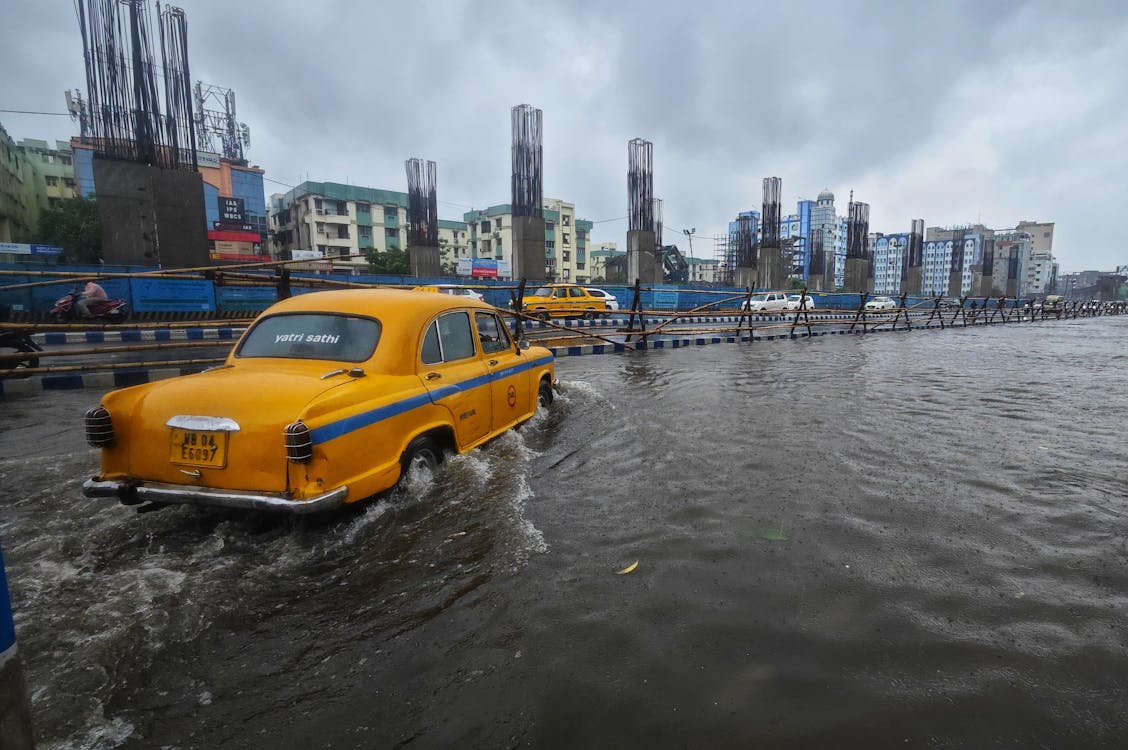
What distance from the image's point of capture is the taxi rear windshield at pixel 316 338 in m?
3.82

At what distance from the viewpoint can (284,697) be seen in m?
2.11

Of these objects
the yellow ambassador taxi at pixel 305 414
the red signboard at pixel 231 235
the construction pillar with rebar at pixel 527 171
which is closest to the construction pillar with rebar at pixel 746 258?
the construction pillar with rebar at pixel 527 171

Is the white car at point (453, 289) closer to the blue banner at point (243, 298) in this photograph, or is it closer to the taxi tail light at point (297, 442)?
the taxi tail light at point (297, 442)

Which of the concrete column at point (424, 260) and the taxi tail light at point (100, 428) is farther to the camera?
the concrete column at point (424, 260)

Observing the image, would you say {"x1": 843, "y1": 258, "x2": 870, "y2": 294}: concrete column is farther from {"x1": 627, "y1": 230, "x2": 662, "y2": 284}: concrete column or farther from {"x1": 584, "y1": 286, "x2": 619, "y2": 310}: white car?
{"x1": 584, "y1": 286, "x2": 619, "y2": 310}: white car

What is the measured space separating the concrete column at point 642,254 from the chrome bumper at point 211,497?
29592 millimetres

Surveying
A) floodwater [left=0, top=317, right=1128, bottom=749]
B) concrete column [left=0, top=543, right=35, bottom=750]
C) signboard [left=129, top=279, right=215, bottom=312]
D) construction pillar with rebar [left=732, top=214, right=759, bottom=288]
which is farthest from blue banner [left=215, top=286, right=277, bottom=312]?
construction pillar with rebar [left=732, top=214, right=759, bottom=288]

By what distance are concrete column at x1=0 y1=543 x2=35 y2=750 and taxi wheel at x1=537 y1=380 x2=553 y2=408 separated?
17.0 ft

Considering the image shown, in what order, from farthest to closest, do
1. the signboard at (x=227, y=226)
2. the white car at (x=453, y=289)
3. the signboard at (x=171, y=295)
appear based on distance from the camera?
the signboard at (x=227, y=226)
the signboard at (x=171, y=295)
the white car at (x=453, y=289)

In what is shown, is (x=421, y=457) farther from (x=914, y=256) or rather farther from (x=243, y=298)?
(x=914, y=256)

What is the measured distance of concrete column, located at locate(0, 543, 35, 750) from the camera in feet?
3.89

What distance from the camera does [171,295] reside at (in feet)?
58.2

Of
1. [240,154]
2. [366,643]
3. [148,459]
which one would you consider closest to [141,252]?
[148,459]

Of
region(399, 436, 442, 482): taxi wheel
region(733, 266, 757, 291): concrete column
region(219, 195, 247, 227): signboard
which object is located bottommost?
region(399, 436, 442, 482): taxi wheel
